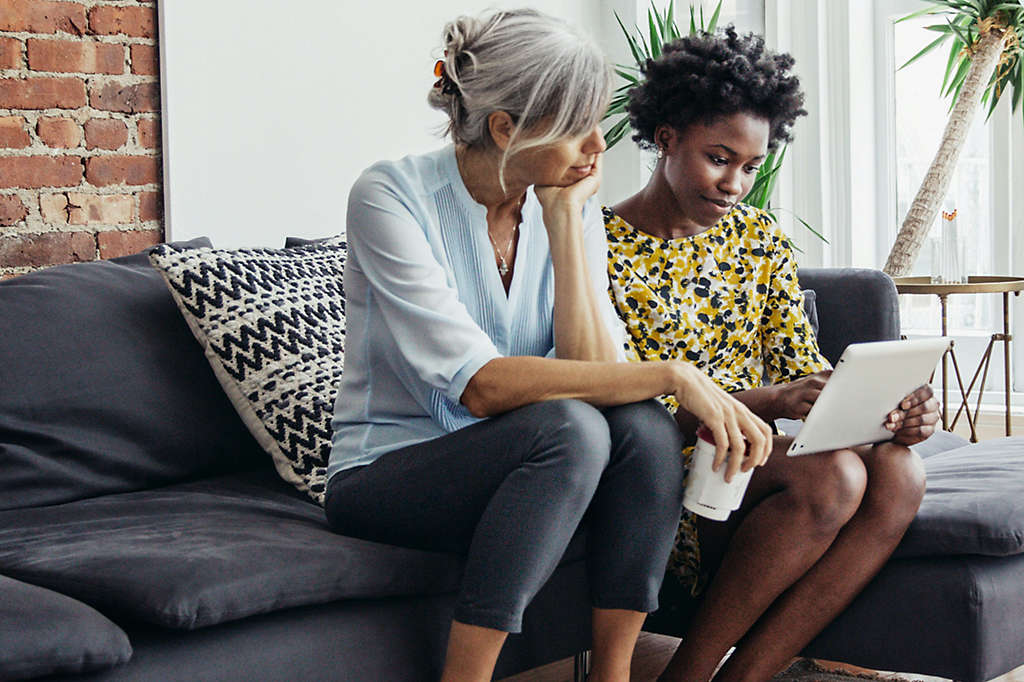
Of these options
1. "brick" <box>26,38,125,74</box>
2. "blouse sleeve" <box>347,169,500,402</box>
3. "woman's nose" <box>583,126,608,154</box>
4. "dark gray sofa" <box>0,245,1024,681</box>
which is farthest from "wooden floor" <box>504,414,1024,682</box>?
"brick" <box>26,38,125,74</box>

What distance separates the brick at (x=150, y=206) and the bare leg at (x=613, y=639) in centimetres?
147

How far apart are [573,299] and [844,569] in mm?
577

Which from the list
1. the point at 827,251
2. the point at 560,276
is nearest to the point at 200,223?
the point at 560,276

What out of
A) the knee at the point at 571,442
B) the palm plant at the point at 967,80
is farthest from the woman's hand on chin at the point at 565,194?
the palm plant at the point at 967,80

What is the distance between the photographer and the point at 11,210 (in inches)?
92.7

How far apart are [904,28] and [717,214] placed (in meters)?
2.63

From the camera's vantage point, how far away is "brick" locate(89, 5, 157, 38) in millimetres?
2490

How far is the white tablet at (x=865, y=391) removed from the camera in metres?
1.63

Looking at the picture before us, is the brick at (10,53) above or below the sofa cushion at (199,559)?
above

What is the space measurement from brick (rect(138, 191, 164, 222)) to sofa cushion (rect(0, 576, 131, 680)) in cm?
140

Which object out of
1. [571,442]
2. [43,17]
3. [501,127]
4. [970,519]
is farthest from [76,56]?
[970,519]

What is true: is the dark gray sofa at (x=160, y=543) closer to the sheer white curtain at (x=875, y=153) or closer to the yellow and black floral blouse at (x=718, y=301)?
the yellow and black floral blouse at (x=718, y=301)

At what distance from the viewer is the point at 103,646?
1297 millimetres

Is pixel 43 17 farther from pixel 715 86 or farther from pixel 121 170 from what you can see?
pixel 715 86
